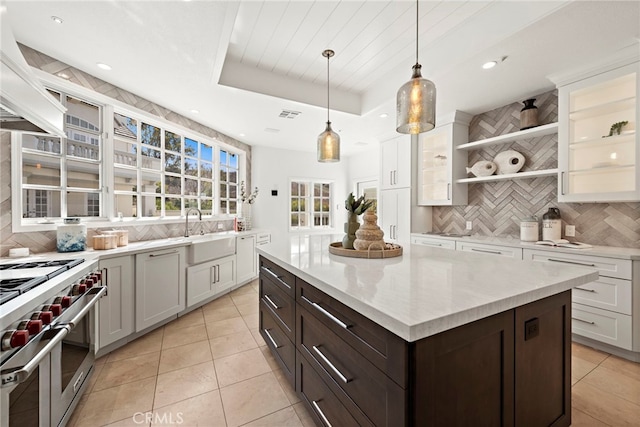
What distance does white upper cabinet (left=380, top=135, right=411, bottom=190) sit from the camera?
4016mm

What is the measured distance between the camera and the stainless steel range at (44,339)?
96 centimetres

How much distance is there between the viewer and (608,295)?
2184mm

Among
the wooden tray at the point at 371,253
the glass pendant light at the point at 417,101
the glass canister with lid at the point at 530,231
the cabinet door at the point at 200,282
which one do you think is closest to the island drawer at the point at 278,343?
Answer: the wooden tray at the point at 371,253

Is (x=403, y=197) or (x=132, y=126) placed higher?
(x=132, y=126)

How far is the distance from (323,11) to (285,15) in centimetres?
32

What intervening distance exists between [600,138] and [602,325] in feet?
5.44

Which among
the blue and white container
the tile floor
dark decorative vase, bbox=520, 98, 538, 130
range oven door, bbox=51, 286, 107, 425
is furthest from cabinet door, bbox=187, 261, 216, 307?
dark decorative vase, bbox=520, 98, 538, 130

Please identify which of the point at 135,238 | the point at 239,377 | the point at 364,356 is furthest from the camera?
the point at 135,238

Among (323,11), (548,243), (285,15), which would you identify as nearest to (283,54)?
(285,15)

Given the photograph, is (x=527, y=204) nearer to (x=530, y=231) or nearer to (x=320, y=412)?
(x=530, y=231)

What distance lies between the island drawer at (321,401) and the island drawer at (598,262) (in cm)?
229

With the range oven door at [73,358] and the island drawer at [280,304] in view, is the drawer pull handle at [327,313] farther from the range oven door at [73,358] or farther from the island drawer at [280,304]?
the range oven door at [73,358]

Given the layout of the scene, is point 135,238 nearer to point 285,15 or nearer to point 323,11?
point 285,15

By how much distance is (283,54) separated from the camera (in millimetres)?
2666
